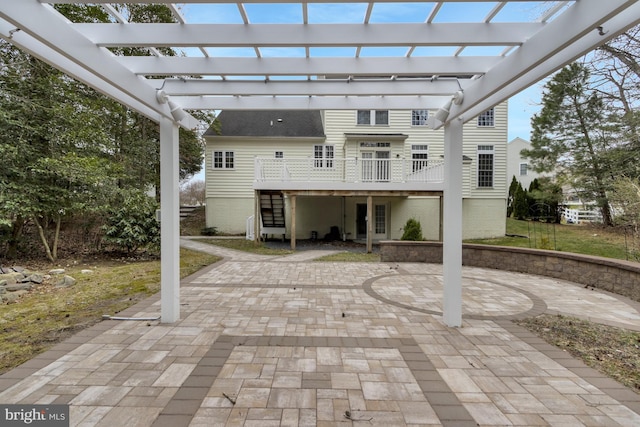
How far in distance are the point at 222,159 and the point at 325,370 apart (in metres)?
14.2

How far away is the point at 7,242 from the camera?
8.48m

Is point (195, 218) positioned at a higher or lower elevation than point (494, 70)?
lower

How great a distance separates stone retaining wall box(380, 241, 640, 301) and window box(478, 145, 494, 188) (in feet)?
24.0

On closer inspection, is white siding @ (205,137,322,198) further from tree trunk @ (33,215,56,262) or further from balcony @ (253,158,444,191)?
tree trunk @ (33,215,56,262)

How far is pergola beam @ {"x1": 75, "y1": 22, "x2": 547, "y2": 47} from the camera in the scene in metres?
2.68

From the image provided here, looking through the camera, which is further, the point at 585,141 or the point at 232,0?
the point at 585,141

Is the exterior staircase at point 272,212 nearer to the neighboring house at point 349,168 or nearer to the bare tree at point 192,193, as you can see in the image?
the neighboring house at point 349,168

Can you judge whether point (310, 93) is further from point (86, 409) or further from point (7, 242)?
point (7, 242)

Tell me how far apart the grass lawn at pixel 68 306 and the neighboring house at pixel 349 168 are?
6.00 metres

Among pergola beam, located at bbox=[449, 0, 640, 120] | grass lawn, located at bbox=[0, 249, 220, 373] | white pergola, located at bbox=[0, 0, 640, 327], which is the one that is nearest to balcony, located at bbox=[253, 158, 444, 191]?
grass lawn, located at bbox=[0, 249, 220, 373]

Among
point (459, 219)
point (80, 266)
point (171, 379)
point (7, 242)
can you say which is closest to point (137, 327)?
point (171, 379)

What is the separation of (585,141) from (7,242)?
69.9 feet

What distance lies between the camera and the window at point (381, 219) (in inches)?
575

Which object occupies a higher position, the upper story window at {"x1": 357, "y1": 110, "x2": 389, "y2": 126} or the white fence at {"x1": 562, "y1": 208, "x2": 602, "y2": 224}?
the upper story window at {"x1": 357, "y1": 110, "x2": 389, "y2": 126}
